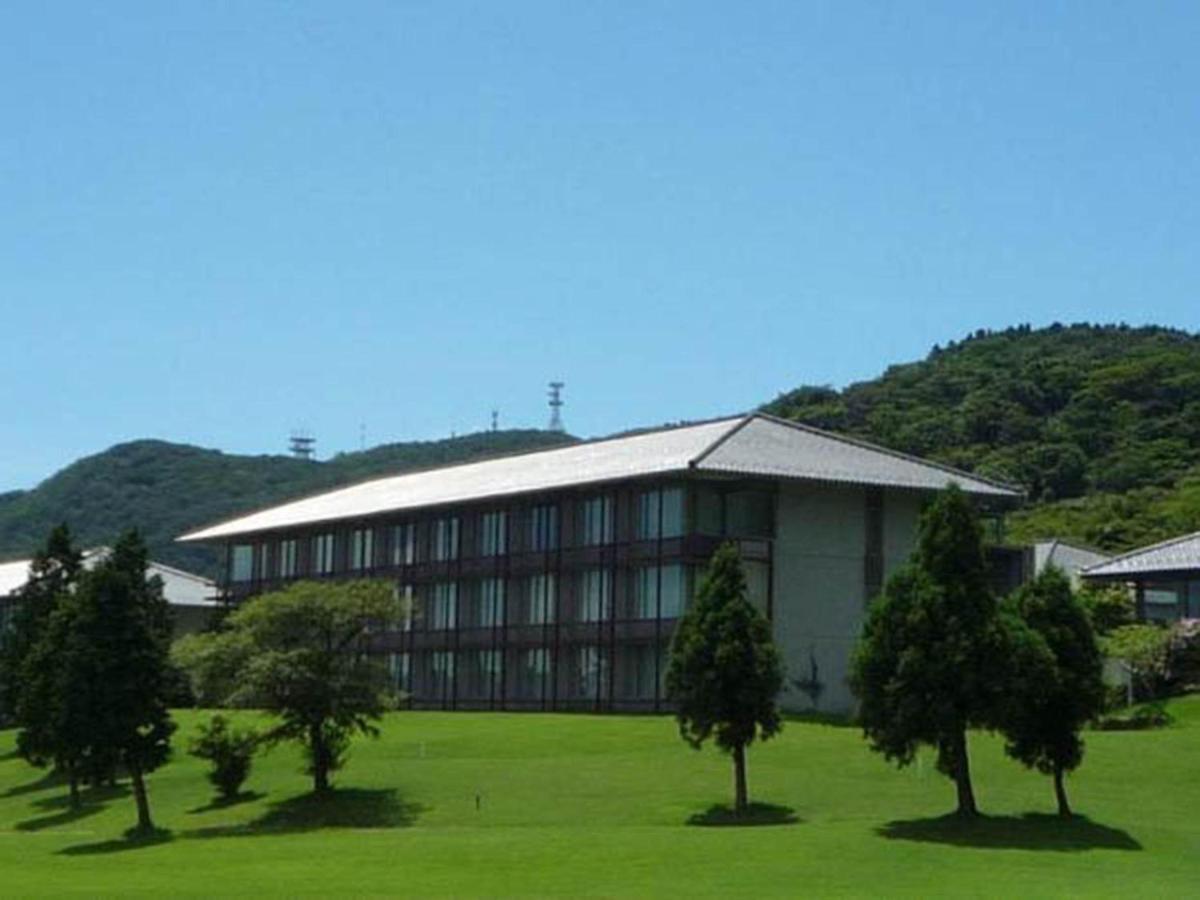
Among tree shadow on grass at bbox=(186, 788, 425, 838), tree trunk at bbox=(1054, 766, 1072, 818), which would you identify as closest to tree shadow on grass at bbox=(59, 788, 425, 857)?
tree shadow on grass at bbox=(186, 788, 425, 838)

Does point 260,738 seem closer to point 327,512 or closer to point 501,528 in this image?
point 501,528

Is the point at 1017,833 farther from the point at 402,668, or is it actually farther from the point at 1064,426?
the point at 1064,426

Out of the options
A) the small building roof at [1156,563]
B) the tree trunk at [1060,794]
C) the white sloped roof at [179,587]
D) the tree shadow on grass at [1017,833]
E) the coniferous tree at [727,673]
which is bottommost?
the tree shadow on grass at [1017,833]

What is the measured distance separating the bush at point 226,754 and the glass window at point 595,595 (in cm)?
2586

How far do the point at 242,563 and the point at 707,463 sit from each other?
4448 centimetres

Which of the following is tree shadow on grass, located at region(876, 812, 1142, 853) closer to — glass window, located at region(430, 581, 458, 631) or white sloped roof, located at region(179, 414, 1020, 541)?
white sloped roof, located at region(179, 414, 1020, 541)

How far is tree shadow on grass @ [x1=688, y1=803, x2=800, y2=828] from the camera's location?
4456cm

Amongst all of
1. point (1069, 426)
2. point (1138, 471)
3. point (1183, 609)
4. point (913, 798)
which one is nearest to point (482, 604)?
point (1183, 609)

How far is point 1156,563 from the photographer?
7625 centimetres

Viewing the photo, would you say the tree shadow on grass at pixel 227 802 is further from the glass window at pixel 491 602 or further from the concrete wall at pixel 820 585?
the glass window at pixel 491 602

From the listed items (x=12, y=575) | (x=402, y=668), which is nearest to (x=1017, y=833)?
(x=402, y=668)

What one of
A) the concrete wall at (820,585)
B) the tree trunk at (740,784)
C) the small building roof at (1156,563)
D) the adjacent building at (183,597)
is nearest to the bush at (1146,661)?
the small building roof at (1156,563)

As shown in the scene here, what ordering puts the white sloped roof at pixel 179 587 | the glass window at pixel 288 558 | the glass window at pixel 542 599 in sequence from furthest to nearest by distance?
the white sloped roof at pixel 179 587
the glass window at pixel 288 558
the glass window at pixel 542 599

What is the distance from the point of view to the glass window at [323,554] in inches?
4058
